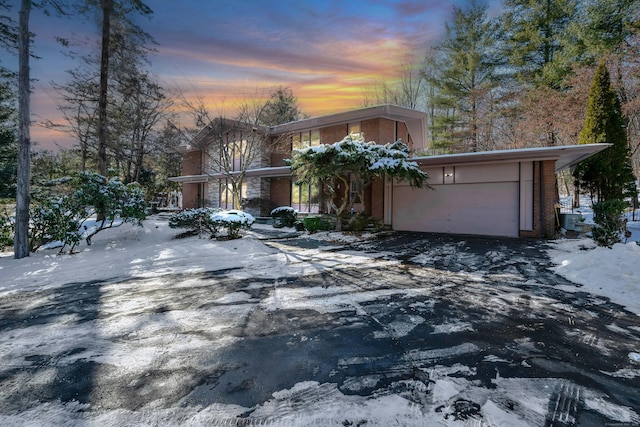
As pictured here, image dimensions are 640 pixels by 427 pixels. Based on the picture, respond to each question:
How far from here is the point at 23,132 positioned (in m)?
8.23

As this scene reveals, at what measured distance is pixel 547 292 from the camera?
4727 millimetres

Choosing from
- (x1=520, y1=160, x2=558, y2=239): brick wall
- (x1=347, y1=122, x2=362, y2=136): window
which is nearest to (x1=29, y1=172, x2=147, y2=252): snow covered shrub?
(x1=347, y1=122, x2=362, y2=136): window

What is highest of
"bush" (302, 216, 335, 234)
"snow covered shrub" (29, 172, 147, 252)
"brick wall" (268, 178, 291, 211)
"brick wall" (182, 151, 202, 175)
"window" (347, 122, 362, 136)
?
"window" (347, 122, 362, 136)

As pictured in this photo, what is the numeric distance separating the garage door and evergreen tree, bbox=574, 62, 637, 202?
4558mm

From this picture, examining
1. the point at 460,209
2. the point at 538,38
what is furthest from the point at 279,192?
the point at 538,38

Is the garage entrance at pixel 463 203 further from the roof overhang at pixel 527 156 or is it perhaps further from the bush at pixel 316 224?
the bush at pixel 316 224

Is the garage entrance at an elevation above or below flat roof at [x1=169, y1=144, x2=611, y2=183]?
below

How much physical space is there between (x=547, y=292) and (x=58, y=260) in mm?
10999

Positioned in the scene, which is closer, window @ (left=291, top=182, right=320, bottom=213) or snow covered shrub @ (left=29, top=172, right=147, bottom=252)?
snow covered shrub @ (left=29, top=172, right=147, bottom=252)

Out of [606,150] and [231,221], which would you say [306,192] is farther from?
[606,150]

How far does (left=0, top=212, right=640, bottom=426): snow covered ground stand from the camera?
1958 mm

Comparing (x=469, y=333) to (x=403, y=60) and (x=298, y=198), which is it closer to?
(x=298, y=198)

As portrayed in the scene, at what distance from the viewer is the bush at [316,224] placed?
12.9m

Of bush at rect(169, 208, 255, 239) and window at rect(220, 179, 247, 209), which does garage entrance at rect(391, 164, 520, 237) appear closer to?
bush at rect(169, 208, 255, 239)
